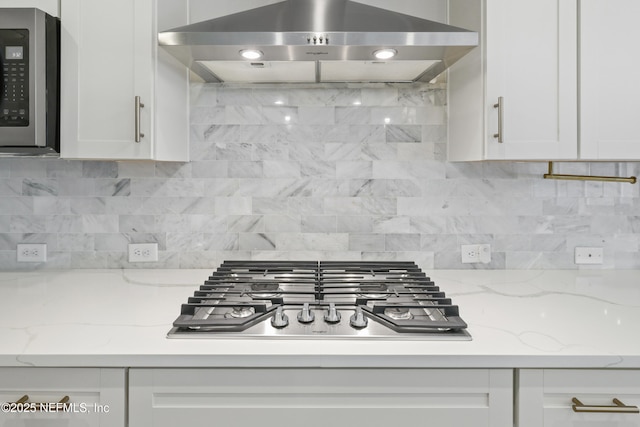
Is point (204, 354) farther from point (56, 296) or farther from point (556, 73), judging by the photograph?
point (556, 73)

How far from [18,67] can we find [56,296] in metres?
0.77

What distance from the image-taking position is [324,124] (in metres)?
1.93

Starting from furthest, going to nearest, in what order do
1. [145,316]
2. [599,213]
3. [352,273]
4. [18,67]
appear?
[599,213], [352,273], [18,67], [145,316]

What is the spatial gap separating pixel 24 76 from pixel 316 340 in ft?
4.16

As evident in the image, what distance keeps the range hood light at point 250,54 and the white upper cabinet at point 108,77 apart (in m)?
0.31

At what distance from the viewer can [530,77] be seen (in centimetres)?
153

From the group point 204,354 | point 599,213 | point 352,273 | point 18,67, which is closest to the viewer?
point 204,354

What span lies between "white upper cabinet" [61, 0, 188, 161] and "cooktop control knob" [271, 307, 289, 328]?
0.75 metres

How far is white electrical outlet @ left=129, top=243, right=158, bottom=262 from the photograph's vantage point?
193 centimetres

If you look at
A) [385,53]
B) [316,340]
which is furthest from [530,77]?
[316,340]
